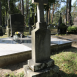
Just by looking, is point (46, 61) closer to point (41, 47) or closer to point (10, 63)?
point (41, 47)

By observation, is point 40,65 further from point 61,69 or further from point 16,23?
point 16,23

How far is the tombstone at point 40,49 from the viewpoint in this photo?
2.62m

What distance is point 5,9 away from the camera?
2706cm

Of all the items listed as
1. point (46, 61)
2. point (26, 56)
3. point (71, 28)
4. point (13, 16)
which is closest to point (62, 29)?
point (71, 28)

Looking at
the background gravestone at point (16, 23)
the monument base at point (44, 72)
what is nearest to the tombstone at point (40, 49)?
the monument base at point (44, 72)

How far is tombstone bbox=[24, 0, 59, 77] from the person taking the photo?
2.62 metres

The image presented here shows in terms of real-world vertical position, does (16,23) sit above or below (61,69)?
above

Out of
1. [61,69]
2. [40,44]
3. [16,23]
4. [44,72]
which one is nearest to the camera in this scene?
[44,72]

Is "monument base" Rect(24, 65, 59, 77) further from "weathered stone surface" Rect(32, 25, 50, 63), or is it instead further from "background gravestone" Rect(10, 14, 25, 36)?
"background gravestone" Rect(10, 14, 25, 36)

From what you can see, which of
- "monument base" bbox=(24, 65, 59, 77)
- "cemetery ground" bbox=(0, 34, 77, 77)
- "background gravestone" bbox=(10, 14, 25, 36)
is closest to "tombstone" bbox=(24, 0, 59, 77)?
"monument base" bbox=(24, 65, 59, 77)

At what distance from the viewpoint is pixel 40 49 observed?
275 cm

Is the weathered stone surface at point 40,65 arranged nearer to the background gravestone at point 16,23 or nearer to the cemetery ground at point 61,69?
the cemetery ground at point 61,69

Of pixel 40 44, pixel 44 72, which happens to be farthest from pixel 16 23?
pixel 44 72

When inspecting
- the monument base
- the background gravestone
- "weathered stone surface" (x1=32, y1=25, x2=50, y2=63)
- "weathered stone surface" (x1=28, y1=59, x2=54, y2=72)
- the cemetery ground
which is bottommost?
the cemetery ground
